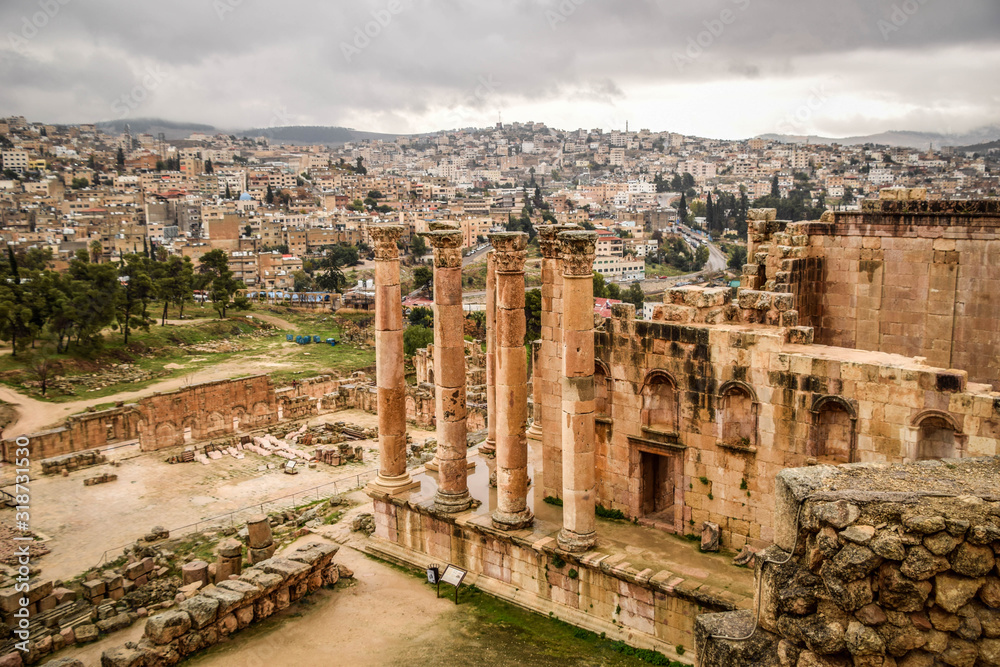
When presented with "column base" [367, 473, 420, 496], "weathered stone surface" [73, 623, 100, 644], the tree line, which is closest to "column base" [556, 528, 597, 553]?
"column base" [367, 473, 420, 496]

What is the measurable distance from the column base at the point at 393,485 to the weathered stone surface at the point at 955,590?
14660mm

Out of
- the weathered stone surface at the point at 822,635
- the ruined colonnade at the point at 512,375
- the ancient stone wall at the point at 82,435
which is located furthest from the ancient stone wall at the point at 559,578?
the ancient stone wall at the point at 82,435

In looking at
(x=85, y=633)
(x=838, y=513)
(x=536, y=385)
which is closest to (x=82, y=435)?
(x=85, y=633)

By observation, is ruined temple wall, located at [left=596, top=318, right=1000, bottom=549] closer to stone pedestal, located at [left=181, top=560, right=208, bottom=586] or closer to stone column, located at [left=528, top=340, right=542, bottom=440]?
stone column, located at [left=528, top=340, right=542, bottom=440]

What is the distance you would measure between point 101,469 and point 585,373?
27773 mm

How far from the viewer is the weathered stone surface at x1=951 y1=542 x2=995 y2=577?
7.95 metres

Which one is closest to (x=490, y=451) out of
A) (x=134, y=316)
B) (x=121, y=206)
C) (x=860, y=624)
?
(x=860, y=624)

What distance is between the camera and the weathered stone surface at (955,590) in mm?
8016

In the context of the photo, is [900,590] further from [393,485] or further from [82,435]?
[82,435]

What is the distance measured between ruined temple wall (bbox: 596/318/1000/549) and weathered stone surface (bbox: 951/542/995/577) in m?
6.62

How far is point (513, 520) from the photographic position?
18266 mm

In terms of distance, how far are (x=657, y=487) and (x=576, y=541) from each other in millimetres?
3449

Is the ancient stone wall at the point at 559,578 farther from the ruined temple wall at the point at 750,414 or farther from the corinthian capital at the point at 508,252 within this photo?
the corinthian capital at the point at 508,252

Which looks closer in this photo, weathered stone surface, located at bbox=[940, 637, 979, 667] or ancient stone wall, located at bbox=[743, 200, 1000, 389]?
weathered stone surface, located at bbox=[940, 637, 979, 667]
